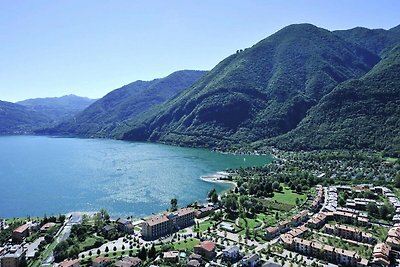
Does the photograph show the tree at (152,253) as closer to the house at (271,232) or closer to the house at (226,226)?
the house at (226,226)

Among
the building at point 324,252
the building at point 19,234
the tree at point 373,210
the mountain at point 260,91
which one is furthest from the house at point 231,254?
the mountain at point 260,91

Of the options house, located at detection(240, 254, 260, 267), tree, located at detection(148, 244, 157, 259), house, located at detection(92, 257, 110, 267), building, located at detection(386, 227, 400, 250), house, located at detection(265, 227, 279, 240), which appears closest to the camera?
house, located at detection(240, 254, 260, 267)

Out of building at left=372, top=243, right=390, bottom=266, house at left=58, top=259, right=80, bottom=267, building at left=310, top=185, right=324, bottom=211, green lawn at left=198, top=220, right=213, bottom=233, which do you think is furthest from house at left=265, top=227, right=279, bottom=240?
house at left=58, top=259, right=80, bottom=267

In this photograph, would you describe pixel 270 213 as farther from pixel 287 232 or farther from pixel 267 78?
pixel 267 78

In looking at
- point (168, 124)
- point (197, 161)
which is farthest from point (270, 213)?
point (168, 124)

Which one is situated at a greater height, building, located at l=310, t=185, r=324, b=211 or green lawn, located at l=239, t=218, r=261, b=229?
building, located at l=310, t=185, r=324, b=211

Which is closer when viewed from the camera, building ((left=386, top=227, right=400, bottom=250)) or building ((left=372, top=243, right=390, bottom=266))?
building ((left=372, top=243, right=390, bottom=266))

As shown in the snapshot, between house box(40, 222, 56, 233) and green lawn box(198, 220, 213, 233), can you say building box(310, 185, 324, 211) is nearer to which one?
green lawn box(198, 220, 213, 233)
